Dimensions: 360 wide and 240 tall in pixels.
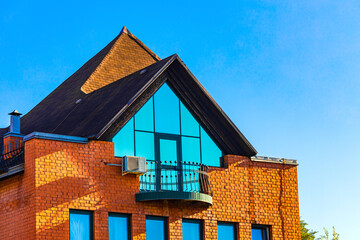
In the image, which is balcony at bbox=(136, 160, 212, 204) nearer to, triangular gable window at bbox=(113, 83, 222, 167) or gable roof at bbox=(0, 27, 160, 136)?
triangular gable window at bbox=(113, 83, 222, 167)

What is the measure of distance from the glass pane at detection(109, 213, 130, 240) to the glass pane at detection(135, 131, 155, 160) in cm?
241

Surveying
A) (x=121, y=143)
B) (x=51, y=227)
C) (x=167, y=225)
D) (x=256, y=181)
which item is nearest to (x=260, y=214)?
(x=256, y=181)

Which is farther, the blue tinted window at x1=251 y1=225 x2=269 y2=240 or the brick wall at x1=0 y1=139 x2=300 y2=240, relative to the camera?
the blue tinted window at x1=251 y1=225 x2=269 y2=240

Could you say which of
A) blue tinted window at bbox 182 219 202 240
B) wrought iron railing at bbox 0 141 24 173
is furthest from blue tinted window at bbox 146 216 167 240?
wrought iron railing at bbox 0 141 24 173

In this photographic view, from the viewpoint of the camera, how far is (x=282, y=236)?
1187 inches

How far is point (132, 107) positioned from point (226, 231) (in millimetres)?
5708

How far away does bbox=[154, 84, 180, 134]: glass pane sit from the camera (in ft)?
94.6

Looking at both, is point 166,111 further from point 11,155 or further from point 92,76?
point 92,76

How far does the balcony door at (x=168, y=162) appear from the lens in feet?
90.7

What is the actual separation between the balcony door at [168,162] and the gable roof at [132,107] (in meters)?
1.45

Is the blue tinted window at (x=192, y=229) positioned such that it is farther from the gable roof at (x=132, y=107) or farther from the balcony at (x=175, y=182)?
the gable roof at (x=132, y=107)

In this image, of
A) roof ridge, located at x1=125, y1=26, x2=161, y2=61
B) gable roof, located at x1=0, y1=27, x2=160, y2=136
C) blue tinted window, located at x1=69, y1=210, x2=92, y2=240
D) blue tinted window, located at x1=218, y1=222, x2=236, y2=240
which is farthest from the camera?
roof ridge, located at x1=125, y1=26, x2=161, y2=61

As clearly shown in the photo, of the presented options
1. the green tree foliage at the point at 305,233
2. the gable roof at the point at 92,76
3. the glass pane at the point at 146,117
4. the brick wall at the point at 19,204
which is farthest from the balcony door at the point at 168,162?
the green tree foliage at the point at 305,233

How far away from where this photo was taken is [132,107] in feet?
92.0
